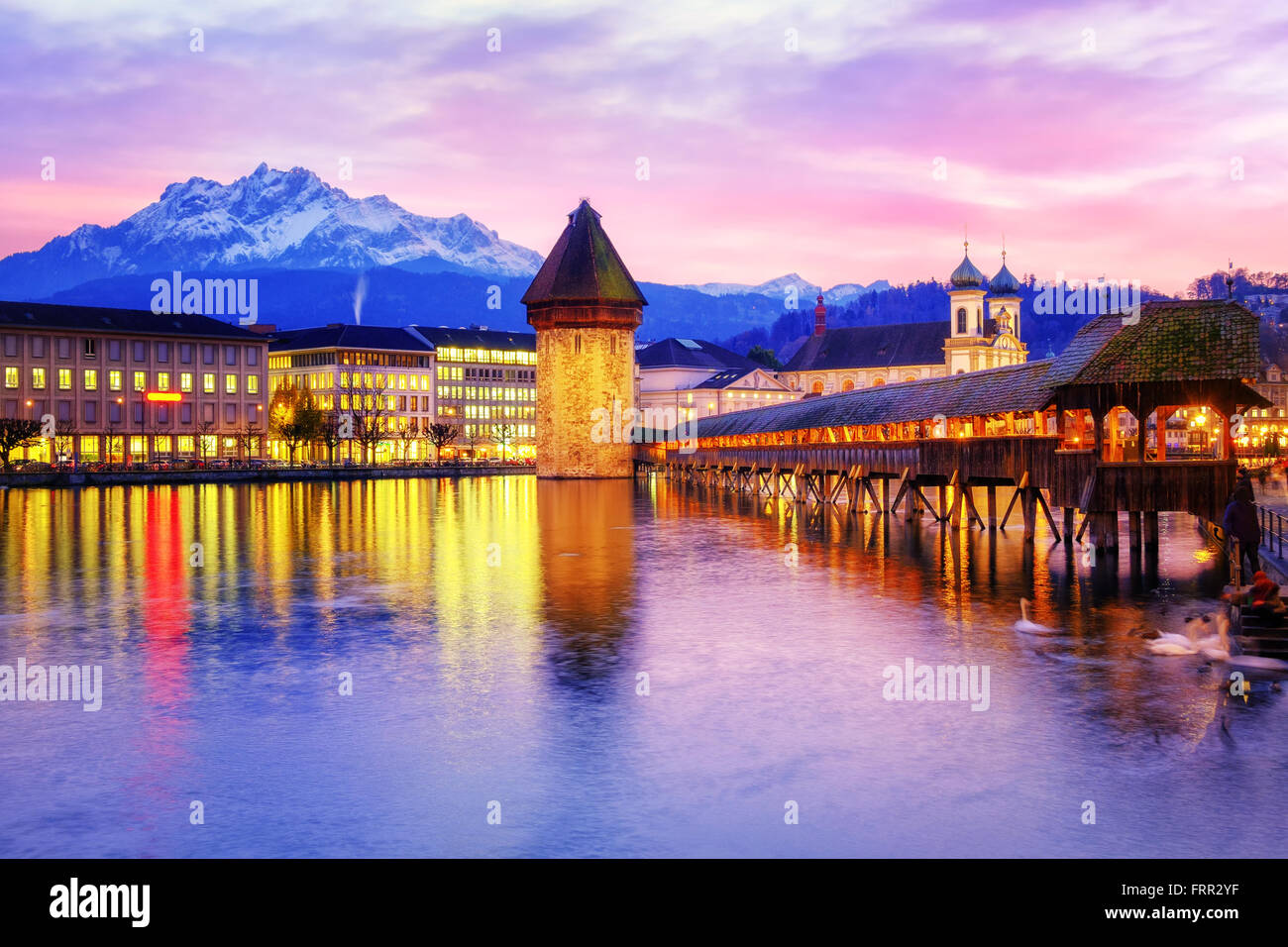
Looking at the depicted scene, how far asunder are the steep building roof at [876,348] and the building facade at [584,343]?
58615 millimetres

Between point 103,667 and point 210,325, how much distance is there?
108667mm

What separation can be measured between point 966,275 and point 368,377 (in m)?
74.0

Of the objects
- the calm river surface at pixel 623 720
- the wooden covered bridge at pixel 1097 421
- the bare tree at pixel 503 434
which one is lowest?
the calm river surface at pixel 623 720

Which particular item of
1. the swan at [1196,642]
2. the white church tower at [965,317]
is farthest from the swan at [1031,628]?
the white church tower at [965,317]

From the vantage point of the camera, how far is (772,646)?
61.4 feet

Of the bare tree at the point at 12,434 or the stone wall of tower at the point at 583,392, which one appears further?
the stone wall of tower at the point at 583,392

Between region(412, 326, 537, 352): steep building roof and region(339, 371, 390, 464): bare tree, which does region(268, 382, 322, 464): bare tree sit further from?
region(412, 326, 537, 352): steep building roof

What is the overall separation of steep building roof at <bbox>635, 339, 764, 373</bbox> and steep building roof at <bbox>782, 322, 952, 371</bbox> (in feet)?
32.3

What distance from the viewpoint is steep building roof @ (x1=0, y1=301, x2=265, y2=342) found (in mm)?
107312

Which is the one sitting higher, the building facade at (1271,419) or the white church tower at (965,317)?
the white church tower at (965,317)

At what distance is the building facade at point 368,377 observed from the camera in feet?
488

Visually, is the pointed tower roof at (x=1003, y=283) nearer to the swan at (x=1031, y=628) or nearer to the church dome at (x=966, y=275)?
Result: the church dome at (x=966, y=275)
